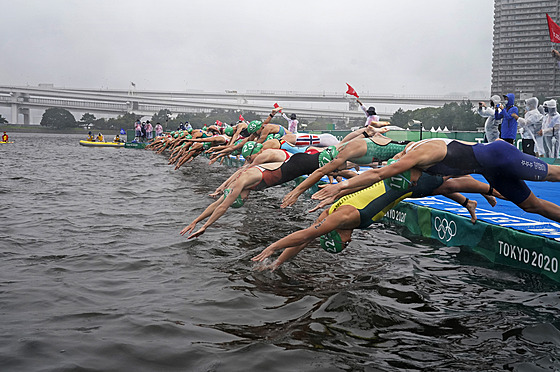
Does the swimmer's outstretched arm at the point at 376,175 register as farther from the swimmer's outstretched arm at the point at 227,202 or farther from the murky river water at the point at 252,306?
the swimmer's outstretched arm at the point at 227,202

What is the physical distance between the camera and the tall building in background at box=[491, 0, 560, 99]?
88.5 m

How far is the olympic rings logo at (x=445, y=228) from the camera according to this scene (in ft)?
24.1

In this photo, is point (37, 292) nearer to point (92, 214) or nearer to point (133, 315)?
point (133, 315)

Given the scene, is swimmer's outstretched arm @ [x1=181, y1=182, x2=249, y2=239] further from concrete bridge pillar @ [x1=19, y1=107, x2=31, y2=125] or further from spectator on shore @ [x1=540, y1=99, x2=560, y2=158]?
concrete bridge pillar @ [x1=19, y1=107, x2=31, y2=125]

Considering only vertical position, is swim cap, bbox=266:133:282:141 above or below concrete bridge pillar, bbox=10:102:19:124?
below

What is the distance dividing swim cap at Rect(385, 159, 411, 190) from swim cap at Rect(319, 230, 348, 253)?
0.85 metres

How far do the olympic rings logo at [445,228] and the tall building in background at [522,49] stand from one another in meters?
90.4

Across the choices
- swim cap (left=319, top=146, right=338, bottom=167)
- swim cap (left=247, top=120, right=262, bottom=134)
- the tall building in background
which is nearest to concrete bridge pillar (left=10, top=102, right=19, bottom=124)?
the tall building in background

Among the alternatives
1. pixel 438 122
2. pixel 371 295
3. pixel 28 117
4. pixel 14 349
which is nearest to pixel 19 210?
pixel 14 349

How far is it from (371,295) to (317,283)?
684 mm

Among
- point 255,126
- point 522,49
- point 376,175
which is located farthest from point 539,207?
point 522,49

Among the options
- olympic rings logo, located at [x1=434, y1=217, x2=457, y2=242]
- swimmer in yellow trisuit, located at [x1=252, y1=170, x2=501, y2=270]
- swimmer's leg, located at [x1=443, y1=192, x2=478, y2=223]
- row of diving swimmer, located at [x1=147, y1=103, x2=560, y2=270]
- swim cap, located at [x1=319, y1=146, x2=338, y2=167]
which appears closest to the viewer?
row of diving swimmer, located at [x1=147, y1=103, x2=560, y2=270]

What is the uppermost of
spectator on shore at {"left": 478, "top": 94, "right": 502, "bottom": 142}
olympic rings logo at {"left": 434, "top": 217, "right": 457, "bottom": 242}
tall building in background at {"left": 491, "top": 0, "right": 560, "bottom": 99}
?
tall building in background at {"left": 491, "top": 0, "right": 560, "bottom": 99}

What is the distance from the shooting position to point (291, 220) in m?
9.83
